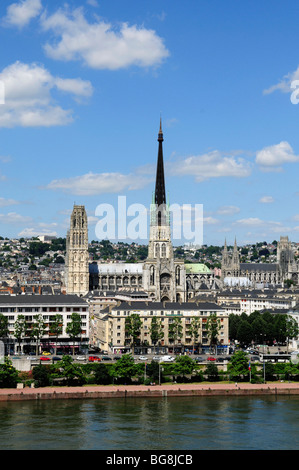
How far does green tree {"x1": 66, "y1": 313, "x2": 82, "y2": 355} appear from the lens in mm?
90062

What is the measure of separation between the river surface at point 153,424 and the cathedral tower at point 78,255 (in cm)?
8127

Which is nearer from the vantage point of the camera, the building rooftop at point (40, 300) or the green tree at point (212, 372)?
the green tree at point (212, 372)

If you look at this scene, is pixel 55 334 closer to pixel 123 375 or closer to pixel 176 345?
pixel 176 345

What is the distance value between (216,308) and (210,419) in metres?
42.1

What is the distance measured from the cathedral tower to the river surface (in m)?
81.3

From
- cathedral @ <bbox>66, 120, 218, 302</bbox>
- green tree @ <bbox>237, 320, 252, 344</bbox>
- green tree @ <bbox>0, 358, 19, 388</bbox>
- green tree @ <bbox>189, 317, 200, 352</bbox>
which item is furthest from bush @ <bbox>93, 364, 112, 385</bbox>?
cathedral @ <bbox>66, 120, 218, 302</bbox>

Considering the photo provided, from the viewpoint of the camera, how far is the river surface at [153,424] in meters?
48.8

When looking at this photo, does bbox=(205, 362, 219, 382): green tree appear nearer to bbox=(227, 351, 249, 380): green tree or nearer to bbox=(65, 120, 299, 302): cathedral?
bbox=(227, 351, 249, 380): green tree

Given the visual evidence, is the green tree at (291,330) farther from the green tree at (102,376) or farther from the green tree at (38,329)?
the green tree at (102,376)

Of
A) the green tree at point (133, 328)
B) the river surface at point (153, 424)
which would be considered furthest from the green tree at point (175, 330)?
the river surface at point (153, 424)

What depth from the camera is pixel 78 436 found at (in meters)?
50.6

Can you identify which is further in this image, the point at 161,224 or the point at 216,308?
the point at 161,224
